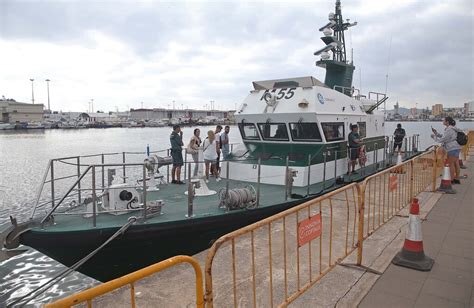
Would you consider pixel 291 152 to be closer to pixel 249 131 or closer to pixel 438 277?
pixel 249 131

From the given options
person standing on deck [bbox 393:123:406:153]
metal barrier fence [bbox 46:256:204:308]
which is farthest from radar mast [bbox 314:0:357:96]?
metal barrier fence [bbox 46:256:204:308]

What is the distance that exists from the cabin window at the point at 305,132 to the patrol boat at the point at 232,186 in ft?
0.09

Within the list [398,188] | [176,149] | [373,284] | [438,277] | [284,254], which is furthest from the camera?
[176,149]

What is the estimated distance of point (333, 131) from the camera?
368 inches

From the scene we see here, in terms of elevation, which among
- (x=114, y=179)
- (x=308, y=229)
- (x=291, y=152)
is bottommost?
(x=114, y=179)

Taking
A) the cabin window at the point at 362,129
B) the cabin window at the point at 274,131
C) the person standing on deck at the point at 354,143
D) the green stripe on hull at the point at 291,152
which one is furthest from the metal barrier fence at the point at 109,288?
the cabin window at the point at 362,129

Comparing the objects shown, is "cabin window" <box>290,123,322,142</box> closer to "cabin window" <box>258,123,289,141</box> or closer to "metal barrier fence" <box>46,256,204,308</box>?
"cabin window" <box>258,123,289,141</box>

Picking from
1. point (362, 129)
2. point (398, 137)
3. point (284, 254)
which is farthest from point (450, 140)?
point (284, 254)

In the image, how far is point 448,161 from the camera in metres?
9.30

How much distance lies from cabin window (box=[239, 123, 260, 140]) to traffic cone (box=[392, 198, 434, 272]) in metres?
5.79

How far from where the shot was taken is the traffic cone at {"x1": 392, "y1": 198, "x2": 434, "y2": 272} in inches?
170

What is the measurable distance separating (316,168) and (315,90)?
2106 mm

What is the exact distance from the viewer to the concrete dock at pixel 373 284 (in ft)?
12.0

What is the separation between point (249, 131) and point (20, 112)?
385 ft
